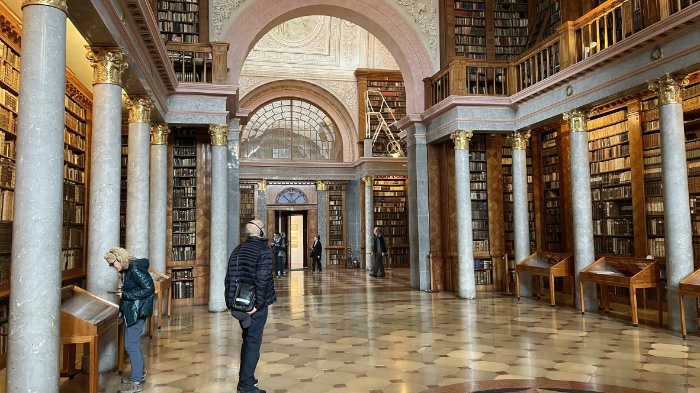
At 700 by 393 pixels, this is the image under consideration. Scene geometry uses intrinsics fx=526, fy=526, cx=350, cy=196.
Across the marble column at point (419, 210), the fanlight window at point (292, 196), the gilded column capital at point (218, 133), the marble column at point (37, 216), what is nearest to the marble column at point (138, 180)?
the gilded column capital at point (218, 133)

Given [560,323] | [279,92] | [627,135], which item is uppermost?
[279,92]

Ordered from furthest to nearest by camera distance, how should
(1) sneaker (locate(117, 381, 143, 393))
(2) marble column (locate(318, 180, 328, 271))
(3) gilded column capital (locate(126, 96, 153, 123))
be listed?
(2) marble column (locate(318, 180, 328, 271))
(3) gilded column capital (locate(126, 96, 153, 123))
(1) sneaker (locate(117, 381, 143, 393))

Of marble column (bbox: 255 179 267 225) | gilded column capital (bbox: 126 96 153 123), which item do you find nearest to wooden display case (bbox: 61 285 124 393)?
gilded column capital (bbox: 126 96 153 123)

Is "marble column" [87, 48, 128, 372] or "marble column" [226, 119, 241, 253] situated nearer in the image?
"marble column" [87, 48, 128, 372]

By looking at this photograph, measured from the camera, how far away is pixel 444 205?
11953mm

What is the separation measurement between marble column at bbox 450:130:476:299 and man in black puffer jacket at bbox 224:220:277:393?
22.9 ft

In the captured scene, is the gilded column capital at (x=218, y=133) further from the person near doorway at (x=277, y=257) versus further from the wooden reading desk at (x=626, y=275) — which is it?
the person near doorway at (x=277, y=257)

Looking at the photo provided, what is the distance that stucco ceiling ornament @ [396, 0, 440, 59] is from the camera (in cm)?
1212

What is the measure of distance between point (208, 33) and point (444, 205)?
6.26 meters

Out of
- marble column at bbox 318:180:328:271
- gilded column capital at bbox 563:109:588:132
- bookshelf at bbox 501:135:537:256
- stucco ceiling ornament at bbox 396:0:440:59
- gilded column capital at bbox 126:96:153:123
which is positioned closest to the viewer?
gilded column capital at bbox 126:96:153:123

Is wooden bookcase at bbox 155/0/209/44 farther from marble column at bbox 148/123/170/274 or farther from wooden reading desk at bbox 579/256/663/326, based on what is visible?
wooden reading desk at bbox 579/256/663/326

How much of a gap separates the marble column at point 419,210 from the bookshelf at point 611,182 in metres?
3.48

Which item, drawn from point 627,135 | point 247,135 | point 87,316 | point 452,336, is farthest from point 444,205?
point 247,135

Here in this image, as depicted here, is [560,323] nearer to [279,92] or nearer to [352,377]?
[352,377]
